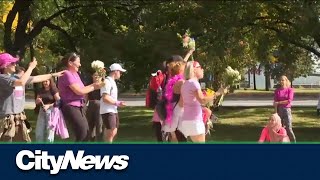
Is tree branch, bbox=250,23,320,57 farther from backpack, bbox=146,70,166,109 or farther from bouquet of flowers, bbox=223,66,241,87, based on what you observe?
bouquet of flowers, bbox=223,66,241,87

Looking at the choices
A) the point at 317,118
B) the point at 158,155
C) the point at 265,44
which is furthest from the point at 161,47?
the point at 158,155

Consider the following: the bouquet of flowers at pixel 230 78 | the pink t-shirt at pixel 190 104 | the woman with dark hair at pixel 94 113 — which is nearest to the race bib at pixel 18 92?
the pink t-shirt at pixel 190 104

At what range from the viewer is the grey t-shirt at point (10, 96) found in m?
7.36

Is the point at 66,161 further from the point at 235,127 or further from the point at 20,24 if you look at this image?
the point at 20,24

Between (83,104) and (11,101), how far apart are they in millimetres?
1198

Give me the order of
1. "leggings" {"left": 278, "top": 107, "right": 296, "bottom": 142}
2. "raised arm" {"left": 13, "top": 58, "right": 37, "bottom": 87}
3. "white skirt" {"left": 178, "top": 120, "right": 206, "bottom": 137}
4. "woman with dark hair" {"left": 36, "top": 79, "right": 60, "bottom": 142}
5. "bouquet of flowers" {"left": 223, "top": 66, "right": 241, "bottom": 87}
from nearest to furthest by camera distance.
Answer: "raised arm" {"left": 13, "top": 58, "right": 37, "bottom": 87}
"white skirt" {"left": 178, "top": 120, "right": 206, "bottom": 137}
"bouquet of flowers" {"left": 223, "top": 66, "right": 241, "bottom": 87}
"woman with dark hair" {"left": 36, "top": 79, "right": 60, "bottom": 142}
"leggings" {"left": 278, "top": 107, "right": 296, "bottom": 142}

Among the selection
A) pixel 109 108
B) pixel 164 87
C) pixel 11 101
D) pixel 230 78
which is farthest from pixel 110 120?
pixel 230 78

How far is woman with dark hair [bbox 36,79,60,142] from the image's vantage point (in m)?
9.98

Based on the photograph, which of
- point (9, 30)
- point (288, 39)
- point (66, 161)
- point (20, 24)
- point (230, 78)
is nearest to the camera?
point (66, 161)

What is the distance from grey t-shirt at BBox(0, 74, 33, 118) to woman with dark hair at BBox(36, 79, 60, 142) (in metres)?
2.02

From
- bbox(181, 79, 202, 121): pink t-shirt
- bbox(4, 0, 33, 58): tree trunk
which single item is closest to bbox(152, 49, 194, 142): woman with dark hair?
bbox(181, 79, 202, 121): pink t-shirt

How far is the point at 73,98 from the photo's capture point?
315 inches

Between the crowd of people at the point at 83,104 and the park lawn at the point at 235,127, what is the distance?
13.7 ft

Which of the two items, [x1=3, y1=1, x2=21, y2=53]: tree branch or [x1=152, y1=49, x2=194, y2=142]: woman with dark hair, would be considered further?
[x1=3, y1=1, x2=21, y2=53]: tree branch
